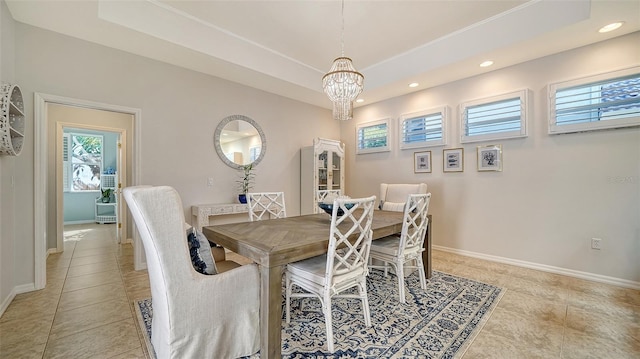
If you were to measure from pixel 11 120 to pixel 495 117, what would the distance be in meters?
5.29

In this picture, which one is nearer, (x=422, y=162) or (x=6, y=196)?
(x=6, y=196)

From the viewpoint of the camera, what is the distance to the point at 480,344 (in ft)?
5.68

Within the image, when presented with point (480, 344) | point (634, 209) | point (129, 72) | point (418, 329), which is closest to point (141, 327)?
point (418, 329)

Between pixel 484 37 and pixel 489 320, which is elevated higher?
pixel 484 37

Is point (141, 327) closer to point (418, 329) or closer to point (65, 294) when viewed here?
point (65, 294)

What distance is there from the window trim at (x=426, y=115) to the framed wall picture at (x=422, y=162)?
0.43ft

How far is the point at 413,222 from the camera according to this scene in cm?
232

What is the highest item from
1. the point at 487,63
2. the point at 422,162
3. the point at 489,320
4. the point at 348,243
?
the point at 487,63

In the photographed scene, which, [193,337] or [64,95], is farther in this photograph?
[64,95]

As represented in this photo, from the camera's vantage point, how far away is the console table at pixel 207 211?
3.37m

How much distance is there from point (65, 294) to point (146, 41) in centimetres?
270

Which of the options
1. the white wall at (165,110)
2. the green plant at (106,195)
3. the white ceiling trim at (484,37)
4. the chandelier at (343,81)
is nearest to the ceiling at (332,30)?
the white ceiling trim at (484,37)

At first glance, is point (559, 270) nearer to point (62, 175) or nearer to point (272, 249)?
point (272, 249)

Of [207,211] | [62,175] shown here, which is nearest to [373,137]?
[207,211]
